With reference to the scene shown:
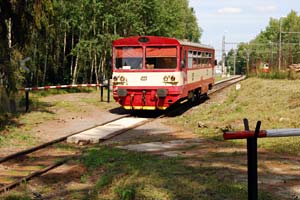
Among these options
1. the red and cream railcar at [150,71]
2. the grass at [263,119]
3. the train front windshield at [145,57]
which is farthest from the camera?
the train front windshield at [145,57]

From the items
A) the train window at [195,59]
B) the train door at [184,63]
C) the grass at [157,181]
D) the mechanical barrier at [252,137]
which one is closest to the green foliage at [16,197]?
the grass at [157,181]

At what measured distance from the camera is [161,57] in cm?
1725

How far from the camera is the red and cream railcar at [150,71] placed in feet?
55.6

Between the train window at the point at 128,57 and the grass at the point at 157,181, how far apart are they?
8609 mm

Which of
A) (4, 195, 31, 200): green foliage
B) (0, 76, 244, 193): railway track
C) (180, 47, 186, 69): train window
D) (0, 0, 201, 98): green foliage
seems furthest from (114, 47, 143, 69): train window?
(4, 195, 31, 200): green foliage

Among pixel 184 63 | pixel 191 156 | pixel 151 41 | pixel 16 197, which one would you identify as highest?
pixel 151 41

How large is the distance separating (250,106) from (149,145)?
7052 millimetres

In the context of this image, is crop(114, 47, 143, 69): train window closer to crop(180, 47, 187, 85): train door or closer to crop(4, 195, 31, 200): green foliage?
crop(180, 47, 187, 85): train door

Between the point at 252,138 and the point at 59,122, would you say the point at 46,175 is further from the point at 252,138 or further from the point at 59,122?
the point at 59,122

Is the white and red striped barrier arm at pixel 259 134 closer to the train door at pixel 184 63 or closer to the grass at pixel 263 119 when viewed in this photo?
the grass at pixel 263 119

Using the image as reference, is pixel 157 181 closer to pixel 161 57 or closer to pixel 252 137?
pixel 252 137

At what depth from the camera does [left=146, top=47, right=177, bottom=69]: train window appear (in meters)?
17.0

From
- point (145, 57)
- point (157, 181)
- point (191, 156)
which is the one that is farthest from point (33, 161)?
point (145, 57)

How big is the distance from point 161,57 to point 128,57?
4.49ft
